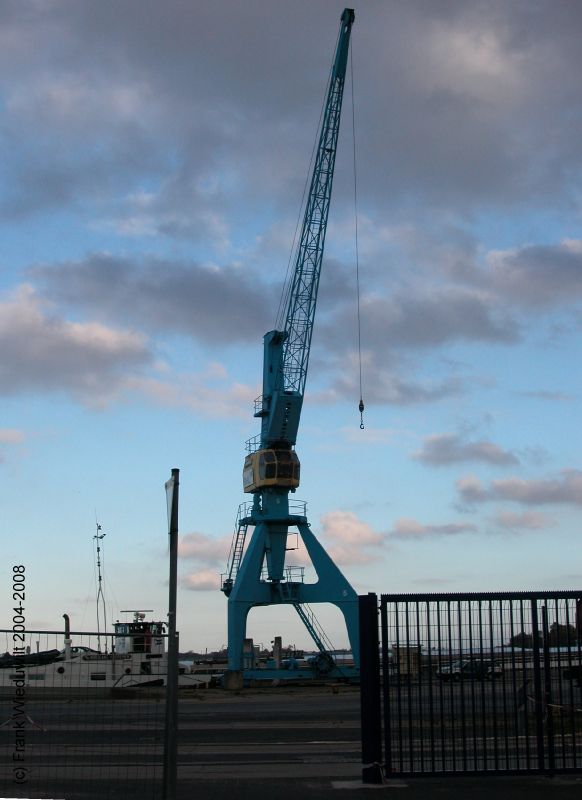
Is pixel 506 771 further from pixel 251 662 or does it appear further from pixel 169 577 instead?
pixel 251 662

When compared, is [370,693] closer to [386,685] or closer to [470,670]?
[386,685]

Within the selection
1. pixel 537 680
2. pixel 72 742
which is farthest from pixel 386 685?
pixel 72 742

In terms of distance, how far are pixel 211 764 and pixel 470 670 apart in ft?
16.2

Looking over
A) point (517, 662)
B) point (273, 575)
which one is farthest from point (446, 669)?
point (273, 575)

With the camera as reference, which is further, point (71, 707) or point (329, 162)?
point (329, 162)

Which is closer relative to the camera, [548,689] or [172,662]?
[172,662]

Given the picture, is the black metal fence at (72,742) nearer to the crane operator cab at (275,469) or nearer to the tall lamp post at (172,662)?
the tall lamp post at (172,662)

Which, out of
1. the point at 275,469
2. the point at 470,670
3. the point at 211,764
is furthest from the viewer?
the point at 275,469

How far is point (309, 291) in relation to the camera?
60.5 m

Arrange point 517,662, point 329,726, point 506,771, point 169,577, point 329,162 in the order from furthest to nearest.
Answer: point 329,162 → point 329,726 → point 517,662 → point 506,771 → point 169,577

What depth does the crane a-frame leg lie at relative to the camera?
56.6m

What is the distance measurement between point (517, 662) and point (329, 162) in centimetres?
5106

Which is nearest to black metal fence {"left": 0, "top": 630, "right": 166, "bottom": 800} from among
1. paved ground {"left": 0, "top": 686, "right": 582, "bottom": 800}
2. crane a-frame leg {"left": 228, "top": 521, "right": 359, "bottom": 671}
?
paved ground {"left": 0, "top": 686, "right": 582, "bottom": 800}

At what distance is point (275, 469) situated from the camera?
57.4 meters
